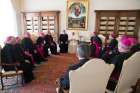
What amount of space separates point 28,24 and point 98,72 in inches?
250

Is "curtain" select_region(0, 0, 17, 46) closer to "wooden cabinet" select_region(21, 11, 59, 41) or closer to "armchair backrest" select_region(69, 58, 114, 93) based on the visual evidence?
"wooden cabinet" select_region(21, 11, 59, 41)

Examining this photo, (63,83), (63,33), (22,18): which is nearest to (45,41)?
(63,33)

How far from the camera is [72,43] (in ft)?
23.3

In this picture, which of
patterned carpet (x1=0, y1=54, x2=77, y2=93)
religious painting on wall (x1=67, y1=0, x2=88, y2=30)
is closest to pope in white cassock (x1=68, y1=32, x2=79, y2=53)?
religious painting on wall (x1=67, y1=0, x2=88, y2=30)

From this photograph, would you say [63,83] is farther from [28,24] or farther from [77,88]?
[28,24]

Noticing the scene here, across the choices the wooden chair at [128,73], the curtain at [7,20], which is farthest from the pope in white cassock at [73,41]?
the wooden chair at [128,73]

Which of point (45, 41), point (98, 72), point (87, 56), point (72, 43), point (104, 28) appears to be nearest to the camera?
point (98, 72)

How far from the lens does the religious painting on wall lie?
681 cm

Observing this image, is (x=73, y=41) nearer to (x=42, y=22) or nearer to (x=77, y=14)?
(x=77, y=14)

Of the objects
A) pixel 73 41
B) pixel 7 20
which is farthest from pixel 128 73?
pixel 7 20

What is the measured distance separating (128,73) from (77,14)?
206 inches

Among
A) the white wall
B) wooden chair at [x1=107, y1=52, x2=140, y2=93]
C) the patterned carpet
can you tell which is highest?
the white wall

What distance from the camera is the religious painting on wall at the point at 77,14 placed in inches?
268

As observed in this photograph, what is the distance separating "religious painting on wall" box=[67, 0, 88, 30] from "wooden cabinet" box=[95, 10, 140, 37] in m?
0.61
